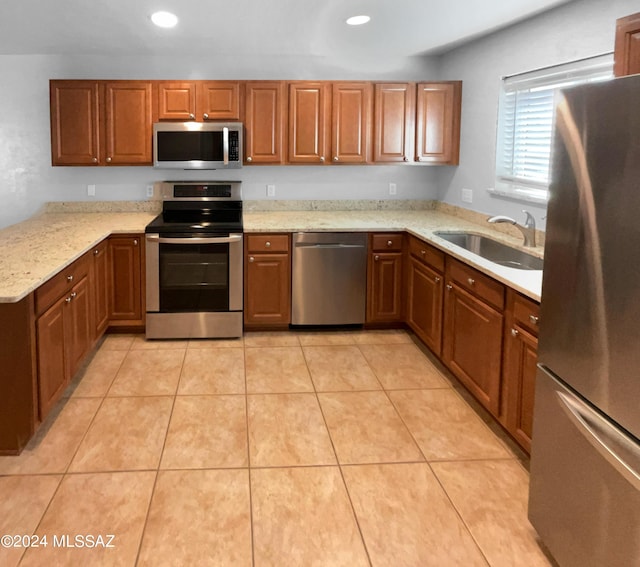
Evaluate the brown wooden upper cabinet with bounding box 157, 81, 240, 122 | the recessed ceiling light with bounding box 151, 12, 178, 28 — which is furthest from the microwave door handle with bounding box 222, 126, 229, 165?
the recessed ceiling light with bounding box 151, 12, 178, 28

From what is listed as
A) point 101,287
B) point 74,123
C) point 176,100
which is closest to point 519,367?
point 101,287

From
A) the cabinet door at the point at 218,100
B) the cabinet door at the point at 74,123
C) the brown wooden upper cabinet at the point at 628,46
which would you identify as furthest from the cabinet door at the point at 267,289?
the brown wooden upper cabinet at the point at 628,46

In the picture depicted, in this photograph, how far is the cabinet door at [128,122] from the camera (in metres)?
4.87

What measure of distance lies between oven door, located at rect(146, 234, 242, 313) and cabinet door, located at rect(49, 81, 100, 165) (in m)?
0.97

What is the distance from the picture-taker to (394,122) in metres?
5.15


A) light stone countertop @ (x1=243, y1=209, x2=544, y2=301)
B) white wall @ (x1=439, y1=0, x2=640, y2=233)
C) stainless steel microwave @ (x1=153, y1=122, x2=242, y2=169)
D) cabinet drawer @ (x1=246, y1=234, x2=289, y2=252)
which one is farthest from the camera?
stainless steel microwave @ (x1=153, y1=122, x2=242, y2=169)

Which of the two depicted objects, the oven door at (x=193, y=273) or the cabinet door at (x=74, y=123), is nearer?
the oven door at (x=193, y=273)

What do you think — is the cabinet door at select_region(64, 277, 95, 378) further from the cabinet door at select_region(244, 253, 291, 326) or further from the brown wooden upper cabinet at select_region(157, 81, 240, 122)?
the brown wooden upper cabinet at select_region(157, 81, 240, 122)

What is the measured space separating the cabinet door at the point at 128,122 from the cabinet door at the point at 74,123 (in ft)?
0.33

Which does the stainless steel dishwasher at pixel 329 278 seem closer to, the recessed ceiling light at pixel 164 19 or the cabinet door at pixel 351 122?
the cabinet door at pixel 351 122

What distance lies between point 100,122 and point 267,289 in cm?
184

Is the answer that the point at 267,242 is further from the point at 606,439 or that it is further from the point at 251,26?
the point at 606,439

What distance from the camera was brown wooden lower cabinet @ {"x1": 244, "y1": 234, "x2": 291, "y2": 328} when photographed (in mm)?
4801

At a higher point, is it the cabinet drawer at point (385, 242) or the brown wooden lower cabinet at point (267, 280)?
the cabinet drawer at point (385, 242)
